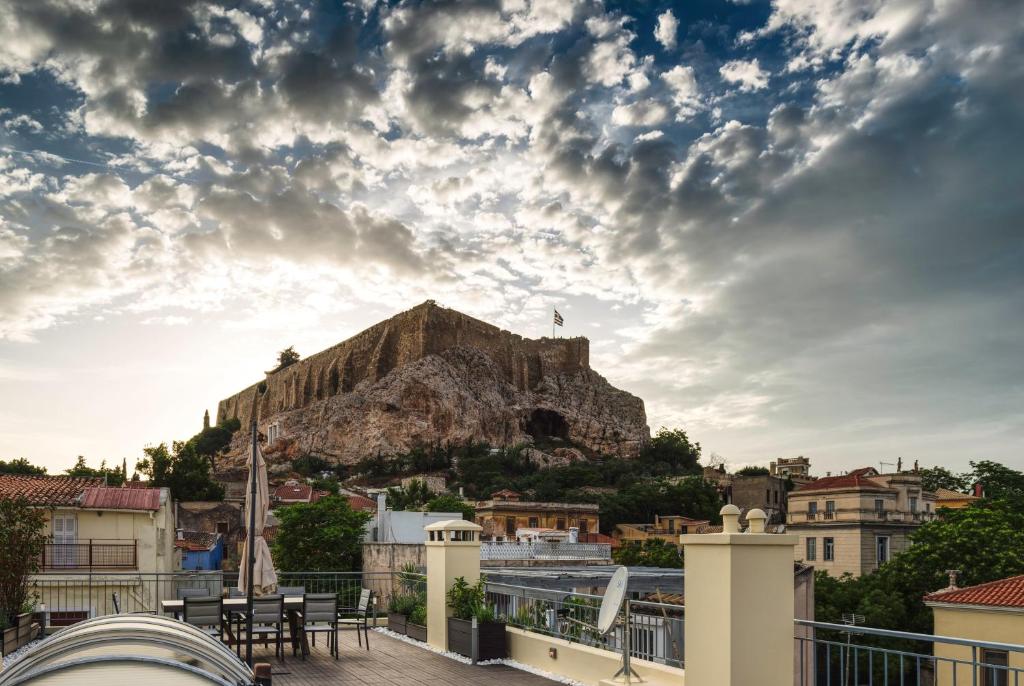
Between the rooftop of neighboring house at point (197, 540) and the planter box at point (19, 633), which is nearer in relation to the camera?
the planter box at point (19, 633)

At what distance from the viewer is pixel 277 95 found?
63.1 feet

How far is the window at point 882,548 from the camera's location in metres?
44.2

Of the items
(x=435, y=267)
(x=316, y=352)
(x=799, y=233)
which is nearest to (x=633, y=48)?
(x=799, y=233)

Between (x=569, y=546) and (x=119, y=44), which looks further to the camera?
(x=569, y=546)

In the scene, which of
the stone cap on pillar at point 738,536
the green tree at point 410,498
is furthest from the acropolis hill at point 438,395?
the stone cap on pillar at point 738,536

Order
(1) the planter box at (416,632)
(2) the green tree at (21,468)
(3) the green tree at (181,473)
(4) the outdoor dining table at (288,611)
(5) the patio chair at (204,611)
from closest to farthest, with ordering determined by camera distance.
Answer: (5) the patio chair at (204,611) → (4) the outdoor dining table at (288,611) → (1) the planter box at (416,632) → (3) the green tree at (181,473) → (2) the green tree at (21,468)

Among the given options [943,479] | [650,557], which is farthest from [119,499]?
[943,479]

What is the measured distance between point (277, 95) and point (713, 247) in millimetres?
14613

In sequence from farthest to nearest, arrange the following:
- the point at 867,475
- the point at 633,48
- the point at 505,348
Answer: the point at 505,348 → the point at 867,475 → the point at 633,48

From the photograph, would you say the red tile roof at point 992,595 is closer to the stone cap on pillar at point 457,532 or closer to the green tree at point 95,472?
the stone cap on pillar at point 457,532

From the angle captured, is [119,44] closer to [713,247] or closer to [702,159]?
[702,159]

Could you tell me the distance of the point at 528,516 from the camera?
52.1 metres

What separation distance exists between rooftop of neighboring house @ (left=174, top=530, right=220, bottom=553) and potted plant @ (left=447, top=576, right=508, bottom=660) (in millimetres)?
29545

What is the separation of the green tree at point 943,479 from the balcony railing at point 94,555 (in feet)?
182
